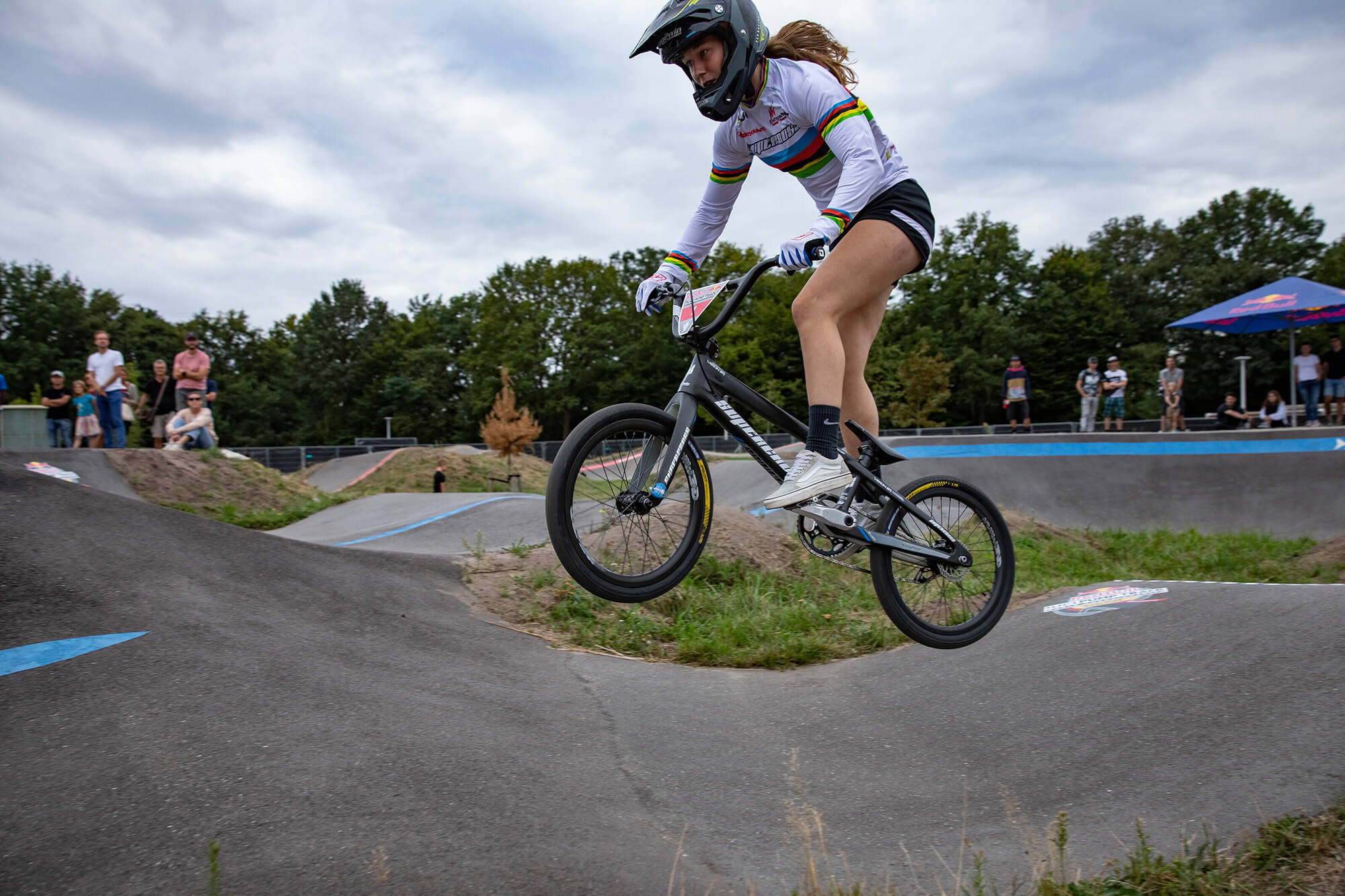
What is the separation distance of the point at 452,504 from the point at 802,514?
9946 millimetres

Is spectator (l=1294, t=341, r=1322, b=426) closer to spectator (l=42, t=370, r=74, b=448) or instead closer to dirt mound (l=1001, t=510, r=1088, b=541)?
dirt mound (l=1001, t=510, r=1088, b=541)

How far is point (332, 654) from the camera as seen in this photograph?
419 cm

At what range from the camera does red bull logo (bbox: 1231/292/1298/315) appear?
53.4ft

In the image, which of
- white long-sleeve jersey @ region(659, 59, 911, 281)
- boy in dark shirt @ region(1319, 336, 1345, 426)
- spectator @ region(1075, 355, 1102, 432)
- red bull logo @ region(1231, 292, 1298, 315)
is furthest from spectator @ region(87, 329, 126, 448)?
boy in dark shirt @ region(1319, 336, 1345, 426)

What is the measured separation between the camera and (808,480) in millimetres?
3375

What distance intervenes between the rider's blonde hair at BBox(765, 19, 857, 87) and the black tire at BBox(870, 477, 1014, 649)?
194 centimetres

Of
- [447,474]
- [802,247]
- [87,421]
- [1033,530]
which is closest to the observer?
[802,247]

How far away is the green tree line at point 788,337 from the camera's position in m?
51.8

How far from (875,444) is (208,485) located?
11.5 metres

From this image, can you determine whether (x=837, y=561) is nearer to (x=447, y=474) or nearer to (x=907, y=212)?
(x=907, y=212)

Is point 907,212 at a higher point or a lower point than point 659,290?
higher

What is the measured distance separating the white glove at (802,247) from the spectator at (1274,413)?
2038cm

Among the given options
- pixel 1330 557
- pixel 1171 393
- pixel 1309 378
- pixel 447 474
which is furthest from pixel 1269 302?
pixel 447 474

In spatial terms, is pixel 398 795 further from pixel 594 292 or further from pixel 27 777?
pixel 594 292
